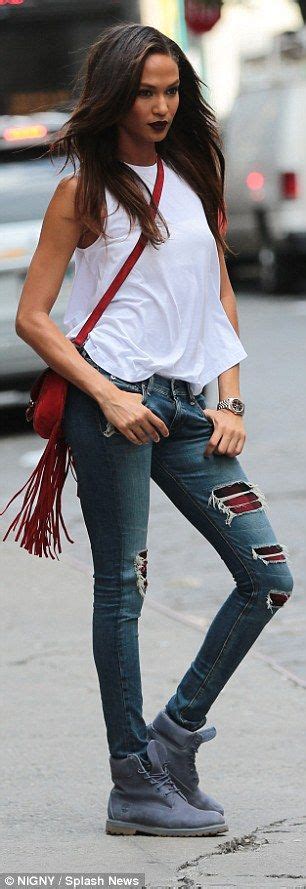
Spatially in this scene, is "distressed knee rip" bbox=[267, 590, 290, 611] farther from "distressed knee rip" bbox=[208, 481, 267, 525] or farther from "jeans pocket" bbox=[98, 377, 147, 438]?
"jeans pocket" bbox=[98, 377, 147, 438]

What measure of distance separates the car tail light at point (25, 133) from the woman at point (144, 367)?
22.1ft

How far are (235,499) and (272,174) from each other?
1405 cm

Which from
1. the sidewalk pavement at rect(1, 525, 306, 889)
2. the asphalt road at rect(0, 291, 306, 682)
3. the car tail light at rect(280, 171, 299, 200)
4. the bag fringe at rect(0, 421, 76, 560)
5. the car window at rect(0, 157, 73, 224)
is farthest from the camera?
the car tail light at rect(280, 171, 299, 200)

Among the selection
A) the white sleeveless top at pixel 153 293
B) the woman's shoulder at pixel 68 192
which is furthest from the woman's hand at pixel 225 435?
the woman's shoulder at pixel 68 192

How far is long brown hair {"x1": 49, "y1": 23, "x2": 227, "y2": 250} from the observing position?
359cm

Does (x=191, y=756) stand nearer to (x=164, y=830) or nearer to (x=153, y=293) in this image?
(x=164, y=830)

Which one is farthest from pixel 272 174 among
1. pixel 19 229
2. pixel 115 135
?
pixel 115 135

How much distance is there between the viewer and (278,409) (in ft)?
34.9

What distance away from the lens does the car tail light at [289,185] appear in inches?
674

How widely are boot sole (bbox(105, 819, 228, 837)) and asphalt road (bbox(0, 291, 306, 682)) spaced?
1536 mm

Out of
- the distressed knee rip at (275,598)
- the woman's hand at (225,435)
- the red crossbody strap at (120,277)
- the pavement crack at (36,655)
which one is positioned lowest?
the pavement crack at (36,655)

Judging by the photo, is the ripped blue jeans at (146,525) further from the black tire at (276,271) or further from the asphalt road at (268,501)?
the black tire at (276,271)

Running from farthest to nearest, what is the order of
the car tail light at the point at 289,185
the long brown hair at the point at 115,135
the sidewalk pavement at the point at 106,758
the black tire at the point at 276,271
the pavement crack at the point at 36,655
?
1. the black tire at the point at 276,271
2. the car tail light at the point at 289,185
3. the pavement crack at the point at 36,655
4. the sidewalk pavement at the point at 106,758
5. the long brown hair at the point at 115,135

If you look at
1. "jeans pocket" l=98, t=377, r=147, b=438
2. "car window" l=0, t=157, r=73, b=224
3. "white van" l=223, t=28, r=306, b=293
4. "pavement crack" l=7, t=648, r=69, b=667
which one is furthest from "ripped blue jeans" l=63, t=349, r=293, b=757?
"white van" l=223, t=28, r=306, b=293
